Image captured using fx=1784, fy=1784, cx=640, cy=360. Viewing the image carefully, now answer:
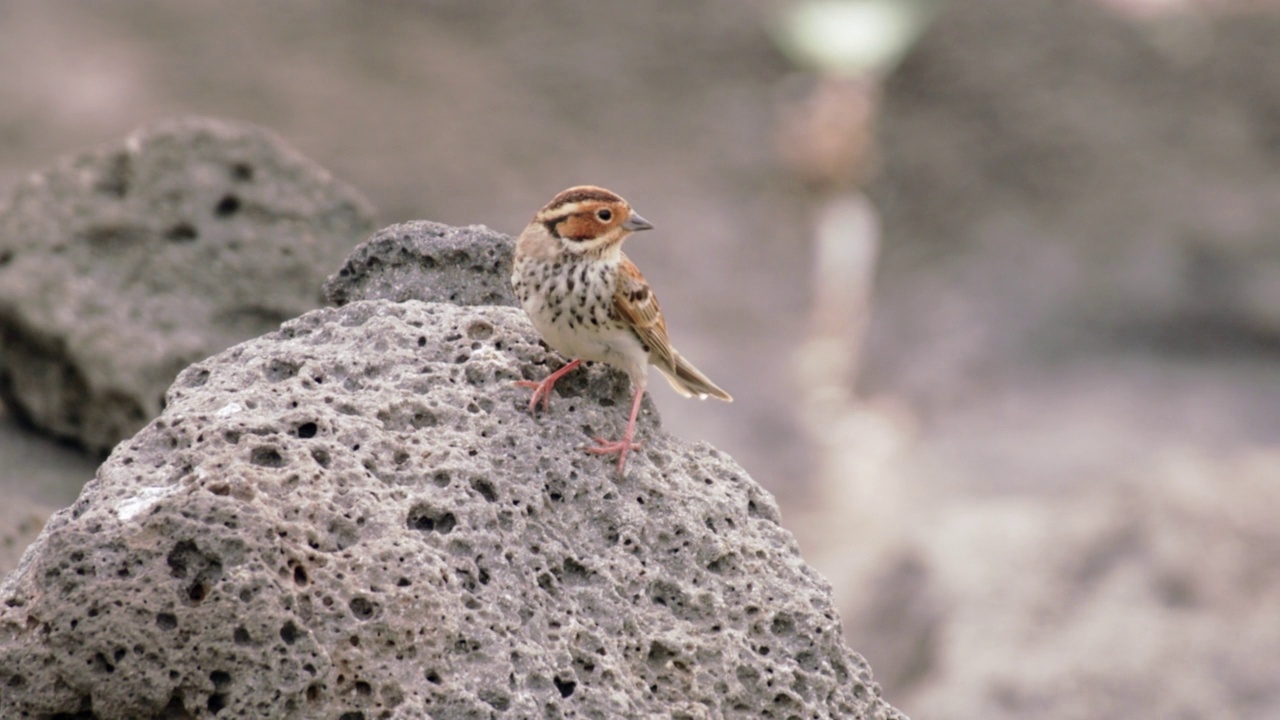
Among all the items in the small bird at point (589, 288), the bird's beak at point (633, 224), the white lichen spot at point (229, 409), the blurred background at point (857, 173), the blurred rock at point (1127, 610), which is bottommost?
the white lichen spot at point (229, 409)

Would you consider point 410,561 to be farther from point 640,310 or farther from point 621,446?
point 640,310

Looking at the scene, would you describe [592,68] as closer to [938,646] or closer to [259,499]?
[938,646]

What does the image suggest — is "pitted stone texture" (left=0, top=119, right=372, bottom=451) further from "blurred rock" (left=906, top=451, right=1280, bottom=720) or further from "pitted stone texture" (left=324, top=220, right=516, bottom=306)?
"blurred rock" (left=906, top=451, right=1280, bottom=720)

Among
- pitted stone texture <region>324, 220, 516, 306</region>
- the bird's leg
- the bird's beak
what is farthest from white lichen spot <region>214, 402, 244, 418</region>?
the bird's beak

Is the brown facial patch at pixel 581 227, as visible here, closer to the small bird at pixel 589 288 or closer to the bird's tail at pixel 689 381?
the small bird at pixel 589 288

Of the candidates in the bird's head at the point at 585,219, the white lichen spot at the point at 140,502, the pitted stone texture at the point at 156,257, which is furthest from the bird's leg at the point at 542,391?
the pitted stone texture at the point at 156,257

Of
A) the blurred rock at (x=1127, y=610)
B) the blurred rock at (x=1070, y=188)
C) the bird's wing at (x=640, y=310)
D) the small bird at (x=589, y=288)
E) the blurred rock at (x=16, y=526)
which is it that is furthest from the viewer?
the blurred rock at (x=1070, y=188)
